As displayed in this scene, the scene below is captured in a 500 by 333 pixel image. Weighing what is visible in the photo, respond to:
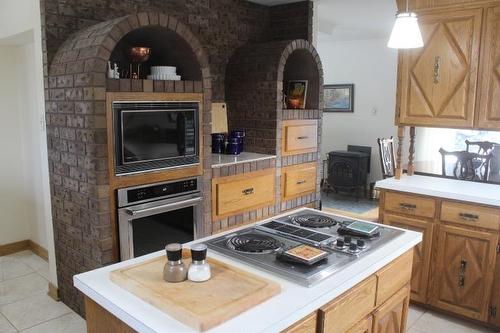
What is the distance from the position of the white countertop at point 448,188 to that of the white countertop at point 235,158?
1.04 meters

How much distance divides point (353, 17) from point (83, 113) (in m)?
3.63

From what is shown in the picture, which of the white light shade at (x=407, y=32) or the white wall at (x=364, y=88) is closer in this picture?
the white light shade at (x=407, y=32)

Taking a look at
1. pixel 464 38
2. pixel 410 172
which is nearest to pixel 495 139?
pixel 410 172

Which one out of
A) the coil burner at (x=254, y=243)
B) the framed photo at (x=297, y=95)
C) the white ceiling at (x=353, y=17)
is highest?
the white ceiling at (x=353, y=17)

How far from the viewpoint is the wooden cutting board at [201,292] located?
1.13m

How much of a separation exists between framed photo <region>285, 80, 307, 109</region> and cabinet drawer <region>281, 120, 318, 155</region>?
222 mm

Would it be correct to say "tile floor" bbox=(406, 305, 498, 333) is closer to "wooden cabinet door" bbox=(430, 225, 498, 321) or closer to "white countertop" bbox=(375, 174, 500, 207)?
"wooden cabinet door" bbox=(430, 225, 498, 321)

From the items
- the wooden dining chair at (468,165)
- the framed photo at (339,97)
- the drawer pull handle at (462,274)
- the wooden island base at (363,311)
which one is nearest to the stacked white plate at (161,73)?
the wooden island base at (363,311)

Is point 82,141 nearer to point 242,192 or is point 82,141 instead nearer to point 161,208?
point 161,208

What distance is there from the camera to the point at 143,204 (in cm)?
270

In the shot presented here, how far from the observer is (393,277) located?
176 cm

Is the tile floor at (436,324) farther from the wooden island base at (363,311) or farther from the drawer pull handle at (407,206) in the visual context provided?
the wooden island base at (363,311)

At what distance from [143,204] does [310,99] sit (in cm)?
217

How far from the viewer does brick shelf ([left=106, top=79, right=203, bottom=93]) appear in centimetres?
250
